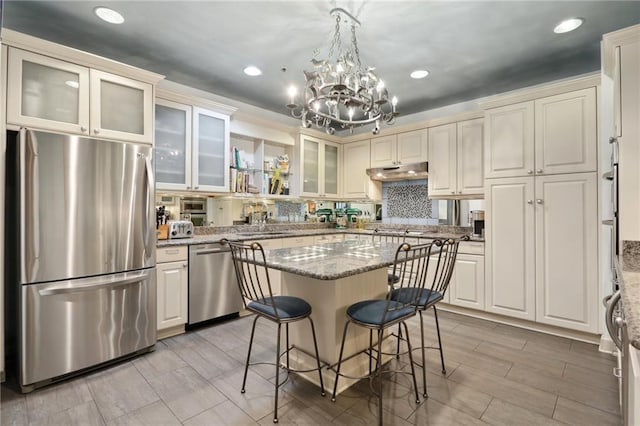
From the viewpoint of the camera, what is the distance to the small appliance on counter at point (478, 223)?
3580 millimetres

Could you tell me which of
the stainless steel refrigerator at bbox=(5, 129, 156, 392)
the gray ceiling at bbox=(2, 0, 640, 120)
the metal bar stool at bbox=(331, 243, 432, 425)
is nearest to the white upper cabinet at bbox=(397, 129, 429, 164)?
the gray ceiling at bbox=(2, 0, 640, 120)

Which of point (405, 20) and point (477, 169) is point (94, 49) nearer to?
point (405, 20)

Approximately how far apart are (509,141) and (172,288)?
3629 mm

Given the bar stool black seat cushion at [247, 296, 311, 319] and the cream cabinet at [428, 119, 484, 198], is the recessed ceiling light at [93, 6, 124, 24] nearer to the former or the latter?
the bar stool black seat cushion at [247, 296, 311, 319]

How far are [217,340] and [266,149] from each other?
261 cm

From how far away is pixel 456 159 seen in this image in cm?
382

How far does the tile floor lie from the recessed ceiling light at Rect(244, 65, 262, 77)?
8.88ft

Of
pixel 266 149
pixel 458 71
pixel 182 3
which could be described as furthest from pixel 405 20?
pixel 266 149

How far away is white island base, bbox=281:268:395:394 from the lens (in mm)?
1993

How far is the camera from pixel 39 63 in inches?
86.5

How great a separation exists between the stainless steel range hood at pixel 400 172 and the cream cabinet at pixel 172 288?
113 inches

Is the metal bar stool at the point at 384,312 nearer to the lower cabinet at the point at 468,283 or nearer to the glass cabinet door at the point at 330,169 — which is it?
the lower cabinet at the point at 468,283

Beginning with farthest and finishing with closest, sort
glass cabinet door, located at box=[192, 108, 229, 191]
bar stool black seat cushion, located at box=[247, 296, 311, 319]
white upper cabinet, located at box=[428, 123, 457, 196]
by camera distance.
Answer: white upper cabinet, located at box=[428, 123, 457, 196] < glass cabinet door, located at box=[192, 108, 229, 191] < bar stool black seat cushion, located at box=[247, 296, 311, 319]

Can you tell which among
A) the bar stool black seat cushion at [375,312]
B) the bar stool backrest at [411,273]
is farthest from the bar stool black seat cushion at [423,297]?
the bar stool black seat cushion at [375,312]
